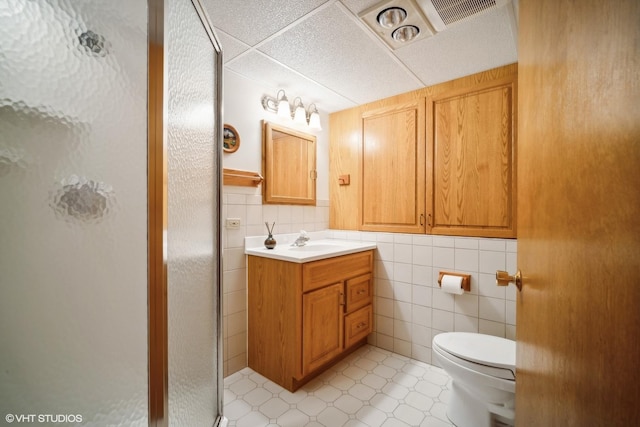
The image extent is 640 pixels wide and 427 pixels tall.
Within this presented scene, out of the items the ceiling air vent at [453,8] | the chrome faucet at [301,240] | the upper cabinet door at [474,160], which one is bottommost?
the chrome faucet at [301,240]

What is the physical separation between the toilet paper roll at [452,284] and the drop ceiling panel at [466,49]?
1389mm

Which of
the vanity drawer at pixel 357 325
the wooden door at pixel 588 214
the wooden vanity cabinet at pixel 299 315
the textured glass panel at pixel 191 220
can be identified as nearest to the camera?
the wooden door at pixel 588 214

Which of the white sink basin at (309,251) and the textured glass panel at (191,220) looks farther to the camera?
the white sink basin at (309,251)

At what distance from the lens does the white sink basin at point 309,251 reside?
1.61m

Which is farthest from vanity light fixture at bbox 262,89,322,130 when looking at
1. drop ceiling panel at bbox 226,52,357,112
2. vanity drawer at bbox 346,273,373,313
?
vanity drawer at bbox 346,273,373,313

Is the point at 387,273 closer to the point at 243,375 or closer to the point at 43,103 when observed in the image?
Result: the point at 243,375

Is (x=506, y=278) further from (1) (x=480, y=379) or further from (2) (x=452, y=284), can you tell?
(2) (x=452, y=284)

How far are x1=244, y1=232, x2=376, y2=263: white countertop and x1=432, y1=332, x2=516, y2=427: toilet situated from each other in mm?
792

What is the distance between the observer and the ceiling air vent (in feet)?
3.85

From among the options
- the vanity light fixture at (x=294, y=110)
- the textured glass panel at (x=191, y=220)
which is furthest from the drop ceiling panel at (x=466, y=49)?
the textured glass panel at (x=191, y=220)

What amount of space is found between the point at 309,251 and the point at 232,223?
22.6 inches

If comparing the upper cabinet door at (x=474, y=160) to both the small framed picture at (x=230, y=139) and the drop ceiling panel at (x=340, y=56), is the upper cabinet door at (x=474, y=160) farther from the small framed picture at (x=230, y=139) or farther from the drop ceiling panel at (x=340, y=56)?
the small framed picture at (x=230, y=139)

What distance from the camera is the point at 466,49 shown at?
5.06 ft

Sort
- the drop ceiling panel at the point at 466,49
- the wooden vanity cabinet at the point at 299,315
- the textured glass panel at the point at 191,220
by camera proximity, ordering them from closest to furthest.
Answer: the textured glass panel at the point at 191,220, the drop ceiling panel at the point at 466,49, the wooden vanity cabinet at the point at 299,315
